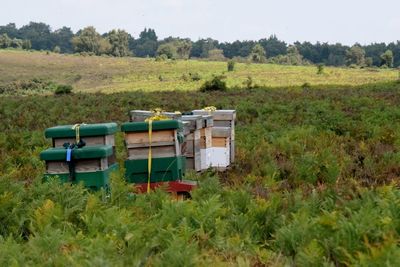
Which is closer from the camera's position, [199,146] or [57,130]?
[57,130]

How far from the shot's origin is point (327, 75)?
7806 centimetres

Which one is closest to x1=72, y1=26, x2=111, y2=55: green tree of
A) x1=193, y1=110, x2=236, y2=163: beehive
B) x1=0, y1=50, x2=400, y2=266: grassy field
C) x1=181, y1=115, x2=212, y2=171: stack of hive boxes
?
x1=0, y1=50, x2=400, y2=266: grassy field

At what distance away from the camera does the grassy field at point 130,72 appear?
78188mm

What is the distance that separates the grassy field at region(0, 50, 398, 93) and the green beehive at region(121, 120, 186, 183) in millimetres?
59843

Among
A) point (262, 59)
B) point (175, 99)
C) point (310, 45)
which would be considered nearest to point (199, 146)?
point (175, 99)

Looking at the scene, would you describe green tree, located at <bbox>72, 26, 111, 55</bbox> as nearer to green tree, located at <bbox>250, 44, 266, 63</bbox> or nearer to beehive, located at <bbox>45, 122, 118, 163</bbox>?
green tree, located at <bbox>250, 44, 266, 63</bbox>

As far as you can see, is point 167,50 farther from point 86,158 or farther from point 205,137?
point 86,158

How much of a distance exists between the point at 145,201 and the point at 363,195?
2896mm

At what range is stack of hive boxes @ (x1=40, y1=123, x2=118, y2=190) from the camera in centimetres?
933

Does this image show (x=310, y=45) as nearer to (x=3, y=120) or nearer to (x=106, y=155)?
(x=3, y=120)

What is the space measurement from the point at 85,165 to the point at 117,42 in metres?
155

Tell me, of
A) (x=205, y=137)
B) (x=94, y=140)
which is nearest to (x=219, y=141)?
(x=205, y=137)

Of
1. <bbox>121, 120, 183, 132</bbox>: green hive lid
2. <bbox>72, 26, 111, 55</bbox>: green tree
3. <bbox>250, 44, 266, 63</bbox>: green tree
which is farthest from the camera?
<bbox>72, 26, 111, 55</bbox>: green tree

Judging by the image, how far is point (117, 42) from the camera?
161 meters
